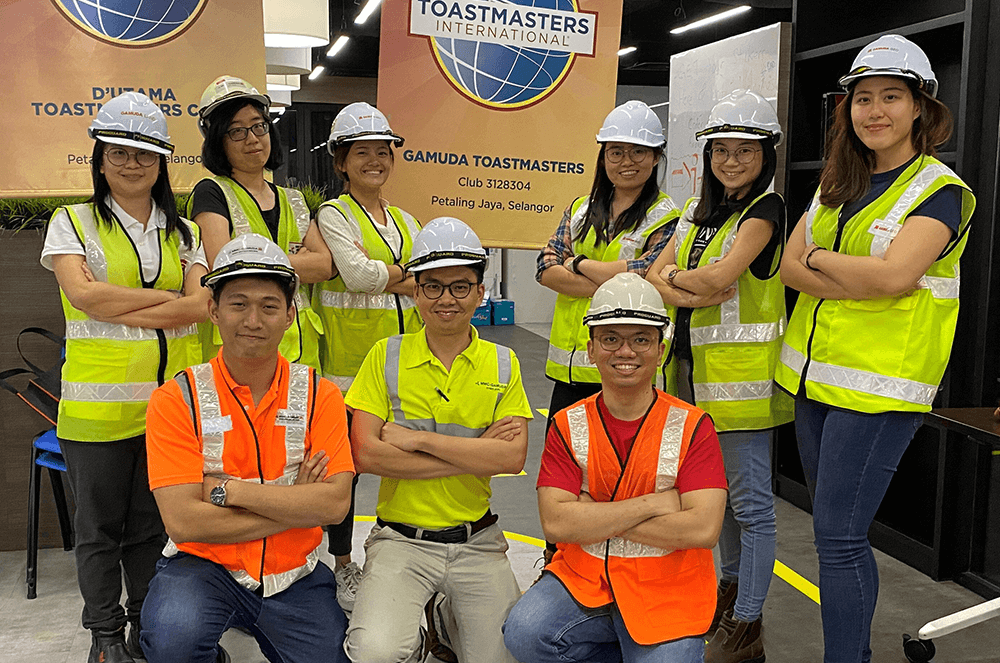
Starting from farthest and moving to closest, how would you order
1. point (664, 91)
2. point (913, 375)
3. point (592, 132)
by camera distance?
point (664, 91) → point (592, 132) → point (913, 375)

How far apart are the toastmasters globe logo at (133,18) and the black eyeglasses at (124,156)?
3.34 feet

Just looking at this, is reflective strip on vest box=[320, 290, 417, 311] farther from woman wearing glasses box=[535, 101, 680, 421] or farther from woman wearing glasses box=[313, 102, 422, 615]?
woman wearing glasses box=[535, 101, 680, 421]

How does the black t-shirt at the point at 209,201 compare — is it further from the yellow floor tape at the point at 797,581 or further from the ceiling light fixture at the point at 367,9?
the ceiling light fixture at the point at 367,9

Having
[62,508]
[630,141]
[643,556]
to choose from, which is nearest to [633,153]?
[630,141]

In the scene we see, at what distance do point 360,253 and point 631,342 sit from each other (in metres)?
1.19

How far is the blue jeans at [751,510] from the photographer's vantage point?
2977 mm

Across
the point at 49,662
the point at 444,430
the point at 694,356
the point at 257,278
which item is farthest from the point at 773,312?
the point at 49,662

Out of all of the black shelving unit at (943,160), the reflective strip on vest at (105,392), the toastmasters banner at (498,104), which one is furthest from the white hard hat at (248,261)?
the black shelving unit at (943,160)

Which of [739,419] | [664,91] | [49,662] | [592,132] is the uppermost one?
[664,91]

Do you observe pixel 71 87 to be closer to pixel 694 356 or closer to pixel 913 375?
pixel 694 356

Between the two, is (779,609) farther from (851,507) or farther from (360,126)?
(360,126)

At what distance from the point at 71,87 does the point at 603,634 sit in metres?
2.85

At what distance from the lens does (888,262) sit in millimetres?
2469

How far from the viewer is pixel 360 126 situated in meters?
3.21
